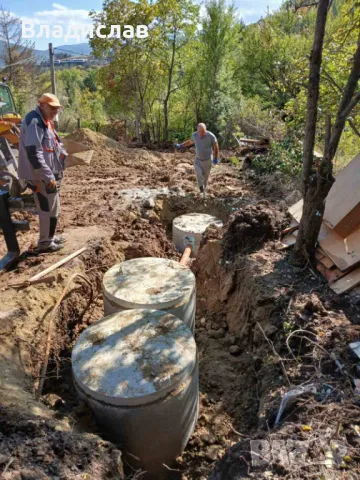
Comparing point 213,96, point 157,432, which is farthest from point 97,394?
point 213,96

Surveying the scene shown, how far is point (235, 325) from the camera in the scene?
188 inches

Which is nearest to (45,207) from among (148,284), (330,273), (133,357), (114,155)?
(148,284)

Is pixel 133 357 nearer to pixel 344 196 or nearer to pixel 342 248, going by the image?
pixel 342 248

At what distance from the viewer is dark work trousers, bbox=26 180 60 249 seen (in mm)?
4762

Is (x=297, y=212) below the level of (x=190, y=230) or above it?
above

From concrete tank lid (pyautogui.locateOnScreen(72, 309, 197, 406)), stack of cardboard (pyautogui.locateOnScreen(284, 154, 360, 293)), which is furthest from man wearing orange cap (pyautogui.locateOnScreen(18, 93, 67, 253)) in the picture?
stack of cardboard (pyautogui.locateOnScreen(284, 154, 360, 293))

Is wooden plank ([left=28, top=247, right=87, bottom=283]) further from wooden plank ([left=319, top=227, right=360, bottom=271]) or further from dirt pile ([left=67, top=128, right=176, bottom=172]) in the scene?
dirt pile ([left=67, top=128, right=176, bottom=172])

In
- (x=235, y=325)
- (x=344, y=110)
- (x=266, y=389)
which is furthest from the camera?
(x=235, y=325)

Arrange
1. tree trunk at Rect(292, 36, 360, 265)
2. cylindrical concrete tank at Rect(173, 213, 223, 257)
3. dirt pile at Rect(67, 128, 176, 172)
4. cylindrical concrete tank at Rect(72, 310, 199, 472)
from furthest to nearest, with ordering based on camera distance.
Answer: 1. dirt pile at Rect(67, 128, 176, 172)
2. cylindrical concrete tank at Rect(173, 213, 223, 257)
3. tree trunk at Rect(292, 36, 360, 265)
4. cylindrical concrete tank at Rect(72, 310, 199, 472)

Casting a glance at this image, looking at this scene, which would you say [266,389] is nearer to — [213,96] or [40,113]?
[40,113]

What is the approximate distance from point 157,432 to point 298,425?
123 centimetres

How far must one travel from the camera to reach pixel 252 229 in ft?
17.7

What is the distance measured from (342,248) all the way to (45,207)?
4.11m

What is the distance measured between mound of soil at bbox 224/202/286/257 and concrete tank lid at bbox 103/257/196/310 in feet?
4.14
